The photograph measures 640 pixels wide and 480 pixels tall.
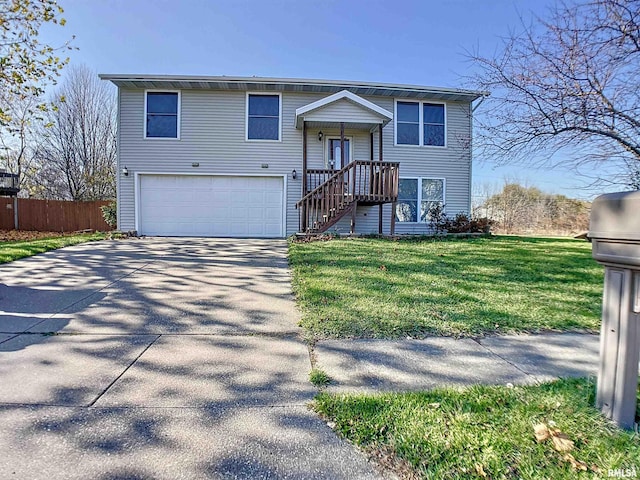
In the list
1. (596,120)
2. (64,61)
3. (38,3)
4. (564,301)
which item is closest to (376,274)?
(564,301)

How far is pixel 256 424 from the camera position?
1.76 m

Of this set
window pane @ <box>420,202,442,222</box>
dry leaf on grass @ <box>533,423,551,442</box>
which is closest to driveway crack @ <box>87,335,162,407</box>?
dry leaf on grass @ <box>533,423,551,442</box>

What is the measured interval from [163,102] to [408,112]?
8860 millimetres

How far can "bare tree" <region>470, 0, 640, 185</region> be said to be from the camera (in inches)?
218

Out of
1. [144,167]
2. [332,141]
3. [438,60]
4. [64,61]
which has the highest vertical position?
[438,60]

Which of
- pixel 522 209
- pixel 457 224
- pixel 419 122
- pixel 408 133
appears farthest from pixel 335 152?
pixel 522 209

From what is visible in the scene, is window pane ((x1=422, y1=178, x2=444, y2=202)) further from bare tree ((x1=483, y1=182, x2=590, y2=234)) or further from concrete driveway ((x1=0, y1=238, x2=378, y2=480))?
bare tree ((x1=483, y1=182, x2=590, y2=234))

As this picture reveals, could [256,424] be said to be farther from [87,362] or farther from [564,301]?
[564,301]

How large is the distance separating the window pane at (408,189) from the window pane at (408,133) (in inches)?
55.5

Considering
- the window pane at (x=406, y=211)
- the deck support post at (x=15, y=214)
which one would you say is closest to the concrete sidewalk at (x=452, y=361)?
the window pane at (x=406, y=211)

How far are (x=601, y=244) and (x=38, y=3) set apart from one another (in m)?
11.2

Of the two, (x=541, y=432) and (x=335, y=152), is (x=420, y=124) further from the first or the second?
(x=541, y=432)

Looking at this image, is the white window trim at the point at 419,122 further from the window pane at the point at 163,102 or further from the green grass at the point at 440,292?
the window pane at the point at 163,102

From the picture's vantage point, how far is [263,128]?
1134 centimetres
